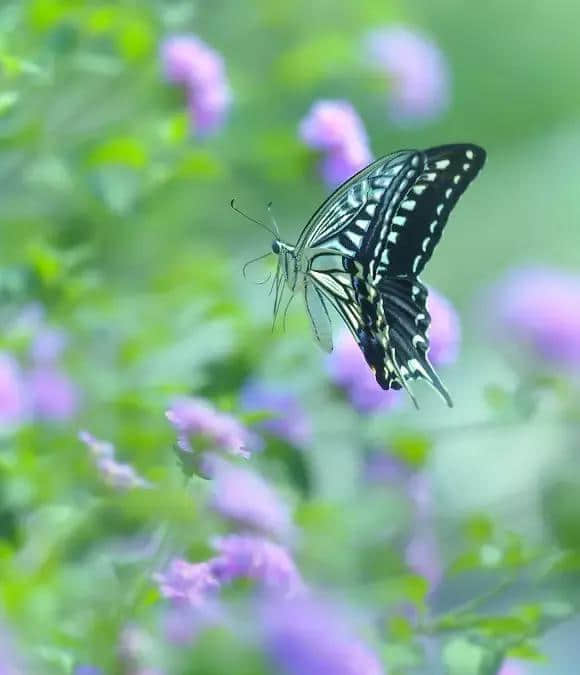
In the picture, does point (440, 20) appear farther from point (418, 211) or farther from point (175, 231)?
point (418, 211)

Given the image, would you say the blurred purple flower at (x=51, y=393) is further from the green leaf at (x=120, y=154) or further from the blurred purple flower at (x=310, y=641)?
the blurred purple flower at (x=310, y=641)

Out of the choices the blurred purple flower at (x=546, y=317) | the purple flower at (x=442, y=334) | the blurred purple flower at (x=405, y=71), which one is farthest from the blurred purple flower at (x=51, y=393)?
the blurred purple flower at (x=405, y=71)

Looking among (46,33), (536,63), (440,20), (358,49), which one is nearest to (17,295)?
(46,33)

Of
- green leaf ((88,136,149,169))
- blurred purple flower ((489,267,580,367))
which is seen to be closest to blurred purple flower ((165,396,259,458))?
green leaf ((88,136,149,169))

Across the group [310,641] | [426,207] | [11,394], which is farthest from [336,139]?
[310,641]

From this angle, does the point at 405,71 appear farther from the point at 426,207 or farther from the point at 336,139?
the point at 426,207

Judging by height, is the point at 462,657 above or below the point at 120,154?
below
